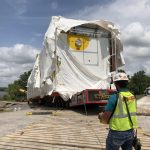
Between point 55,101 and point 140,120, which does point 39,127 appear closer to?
point 140,120

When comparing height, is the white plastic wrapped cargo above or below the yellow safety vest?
above

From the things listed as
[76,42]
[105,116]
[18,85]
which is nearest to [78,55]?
[76,42]

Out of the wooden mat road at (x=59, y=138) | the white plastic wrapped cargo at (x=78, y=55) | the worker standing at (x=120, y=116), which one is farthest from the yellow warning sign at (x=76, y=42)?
the worker standing at (x=120, y=116)

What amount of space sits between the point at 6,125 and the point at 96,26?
720cm

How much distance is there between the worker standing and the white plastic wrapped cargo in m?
10.4

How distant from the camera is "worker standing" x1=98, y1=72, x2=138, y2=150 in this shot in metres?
5.21

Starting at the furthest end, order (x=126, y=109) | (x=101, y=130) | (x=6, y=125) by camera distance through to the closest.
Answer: (x=6, y=125) < (x=101, y=130) < (x=126, y=109)

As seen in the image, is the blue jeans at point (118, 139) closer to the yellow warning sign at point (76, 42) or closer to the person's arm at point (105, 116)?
the person's arm at point (105, 116)

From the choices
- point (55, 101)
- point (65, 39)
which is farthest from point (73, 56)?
point (55, 101)

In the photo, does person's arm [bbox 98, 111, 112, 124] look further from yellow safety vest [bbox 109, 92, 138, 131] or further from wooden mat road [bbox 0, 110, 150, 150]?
wooden mat road [bbox 0, 110, 150, 150]

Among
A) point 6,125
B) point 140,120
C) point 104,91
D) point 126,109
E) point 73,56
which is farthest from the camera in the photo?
point 73,56

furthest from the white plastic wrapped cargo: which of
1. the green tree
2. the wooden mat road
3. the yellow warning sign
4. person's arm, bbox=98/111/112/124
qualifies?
the green tree

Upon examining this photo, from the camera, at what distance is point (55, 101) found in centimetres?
1862

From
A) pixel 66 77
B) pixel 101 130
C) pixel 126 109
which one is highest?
pixel 66 77
